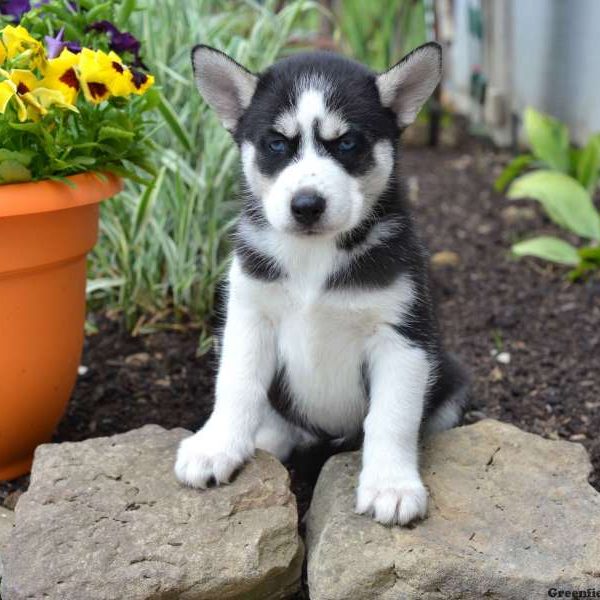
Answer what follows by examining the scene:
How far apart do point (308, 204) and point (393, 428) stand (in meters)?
0.77

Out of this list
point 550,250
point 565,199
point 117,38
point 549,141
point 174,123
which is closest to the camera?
point 117,38

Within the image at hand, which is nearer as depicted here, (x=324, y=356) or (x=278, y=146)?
(x=278, y=146)

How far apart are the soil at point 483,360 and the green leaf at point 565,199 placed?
317mm

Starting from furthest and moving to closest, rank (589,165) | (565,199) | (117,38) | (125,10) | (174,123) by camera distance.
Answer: (589,165) < (565,199) < (174,123) < (125,10) < (117,38)

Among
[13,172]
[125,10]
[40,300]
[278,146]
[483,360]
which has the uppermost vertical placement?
[125,10]

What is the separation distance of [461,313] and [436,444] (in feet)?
6.23

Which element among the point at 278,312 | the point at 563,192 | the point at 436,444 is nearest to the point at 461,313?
the point at 563,192

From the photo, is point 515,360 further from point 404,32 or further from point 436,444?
point 404,32

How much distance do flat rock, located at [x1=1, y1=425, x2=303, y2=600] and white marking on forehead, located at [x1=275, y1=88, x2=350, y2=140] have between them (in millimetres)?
1100

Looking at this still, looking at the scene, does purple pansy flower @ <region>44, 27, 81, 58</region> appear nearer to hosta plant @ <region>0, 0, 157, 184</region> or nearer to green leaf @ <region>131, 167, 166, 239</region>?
hosta plant @ <region>0, 0, 157, 184</region>

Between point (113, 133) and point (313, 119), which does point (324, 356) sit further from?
point (113, 133)

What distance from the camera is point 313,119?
2.65 meters

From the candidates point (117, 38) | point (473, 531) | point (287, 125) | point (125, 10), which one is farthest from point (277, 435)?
point (125, 10)

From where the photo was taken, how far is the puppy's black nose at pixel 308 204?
2.56 metres
